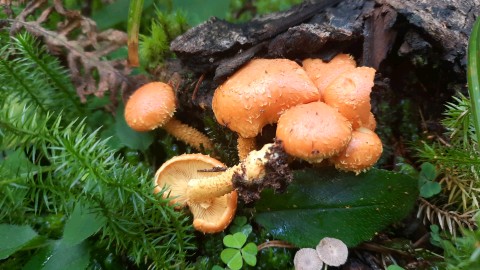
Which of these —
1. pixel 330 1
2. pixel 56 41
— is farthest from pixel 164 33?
pixel 330 1

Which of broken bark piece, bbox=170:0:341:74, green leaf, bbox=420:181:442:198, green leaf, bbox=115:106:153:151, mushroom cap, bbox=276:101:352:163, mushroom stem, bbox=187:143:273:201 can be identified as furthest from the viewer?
green leaf, bbox=115:106:153:151

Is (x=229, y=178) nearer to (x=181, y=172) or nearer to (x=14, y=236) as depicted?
(x=181, y=172)

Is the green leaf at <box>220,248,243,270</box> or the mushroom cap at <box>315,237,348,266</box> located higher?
the green leaf at <box>220,248,243,270</box>

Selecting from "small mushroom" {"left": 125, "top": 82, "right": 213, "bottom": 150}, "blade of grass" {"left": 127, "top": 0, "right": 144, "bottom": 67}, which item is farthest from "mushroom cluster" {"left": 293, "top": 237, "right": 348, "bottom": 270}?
"blade of grass" {"left": 127, "top": 0, "right": 144, "bottom": 67}

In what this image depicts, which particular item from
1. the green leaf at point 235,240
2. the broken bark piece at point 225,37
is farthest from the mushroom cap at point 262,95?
the green leaf at point 235,240

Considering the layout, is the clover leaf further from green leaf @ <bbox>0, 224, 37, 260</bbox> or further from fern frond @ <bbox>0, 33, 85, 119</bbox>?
fern frond @ <bbox>0, 33, 85, 119</bbox>

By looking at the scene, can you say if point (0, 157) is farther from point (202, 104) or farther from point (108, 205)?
point (202, 104)

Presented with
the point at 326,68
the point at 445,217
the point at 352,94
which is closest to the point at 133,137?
the point at 326,68
